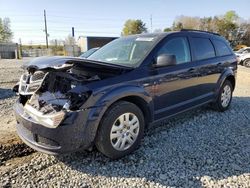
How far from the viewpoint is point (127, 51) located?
411 centimetres

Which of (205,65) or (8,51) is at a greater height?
(8,51)

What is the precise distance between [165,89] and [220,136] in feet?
4.26

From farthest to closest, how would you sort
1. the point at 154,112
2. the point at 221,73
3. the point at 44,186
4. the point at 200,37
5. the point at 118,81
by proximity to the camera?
the point at 221,73 < the point at 200,37 < the point at 154,112 < the point at 118,81 < the point at 44,186

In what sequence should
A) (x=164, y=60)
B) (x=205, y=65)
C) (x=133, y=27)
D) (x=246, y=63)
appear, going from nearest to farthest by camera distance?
(x=164, y=60), (x=205, y=65), (x=246, y=63), (x=133, y=27)

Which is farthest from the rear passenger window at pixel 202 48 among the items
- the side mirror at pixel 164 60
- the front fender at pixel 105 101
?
the front fender at pixel 105 101

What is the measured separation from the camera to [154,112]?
3.74 metres

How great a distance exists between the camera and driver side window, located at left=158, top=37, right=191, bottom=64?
13.0 ft

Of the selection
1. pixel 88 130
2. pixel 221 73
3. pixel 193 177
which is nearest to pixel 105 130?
pixel 88 130

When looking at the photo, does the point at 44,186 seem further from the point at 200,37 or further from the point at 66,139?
the point at 200,37

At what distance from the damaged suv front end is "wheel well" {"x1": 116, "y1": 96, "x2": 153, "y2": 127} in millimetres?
438

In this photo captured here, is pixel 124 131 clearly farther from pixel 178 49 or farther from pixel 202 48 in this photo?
pixel 202 48

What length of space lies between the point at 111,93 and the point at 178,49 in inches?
69.3

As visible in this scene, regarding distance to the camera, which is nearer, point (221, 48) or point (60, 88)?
point (60, 88)

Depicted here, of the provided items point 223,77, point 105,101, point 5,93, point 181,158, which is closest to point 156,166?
point 181,158
